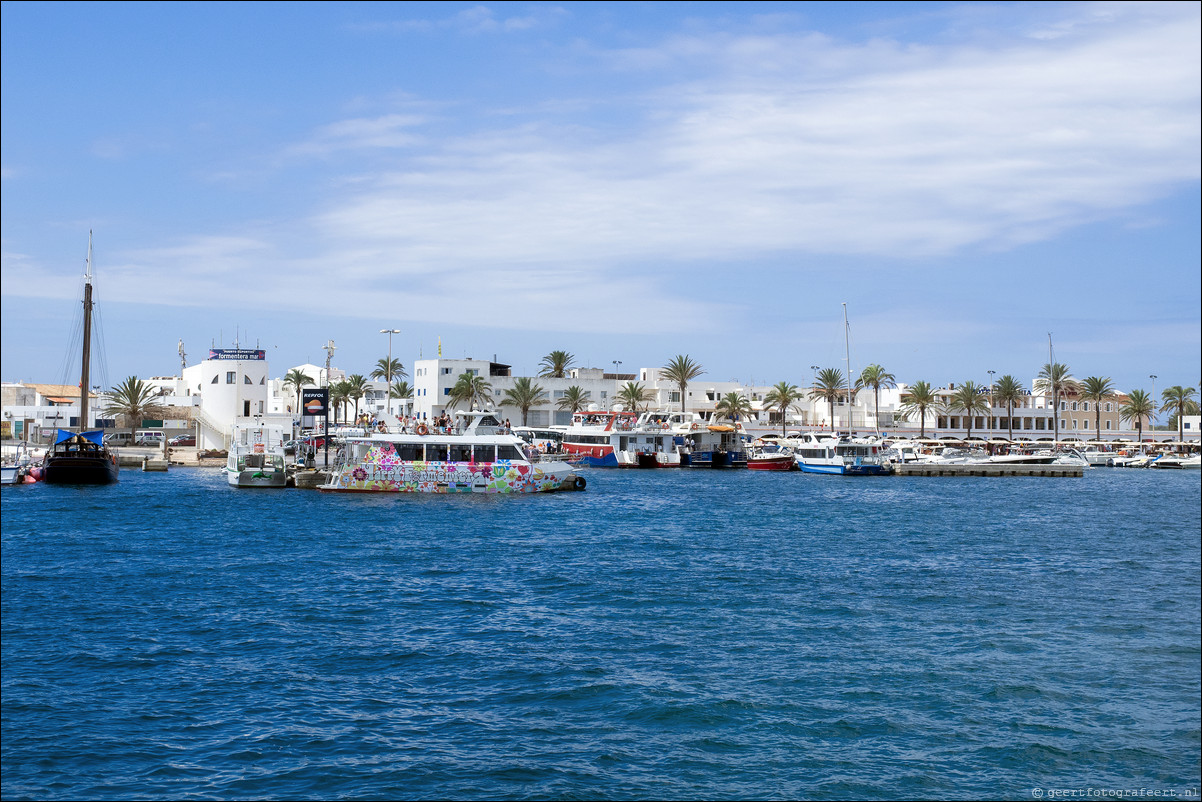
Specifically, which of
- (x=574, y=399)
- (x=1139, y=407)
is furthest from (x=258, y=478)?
(x=1139, y=407)

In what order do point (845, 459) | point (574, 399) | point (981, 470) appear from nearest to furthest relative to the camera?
point (845, 459) < point (981, 470) < point (574, 399)

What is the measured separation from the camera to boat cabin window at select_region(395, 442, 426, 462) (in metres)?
59.8

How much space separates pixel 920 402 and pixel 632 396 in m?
34.8

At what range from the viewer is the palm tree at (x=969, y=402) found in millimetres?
121875

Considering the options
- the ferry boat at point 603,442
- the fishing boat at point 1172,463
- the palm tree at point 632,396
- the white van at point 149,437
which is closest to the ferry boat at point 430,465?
the ferry boat at point 603,442

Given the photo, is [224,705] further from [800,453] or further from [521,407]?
[521,407]

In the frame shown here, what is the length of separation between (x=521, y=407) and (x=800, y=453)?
4011cm

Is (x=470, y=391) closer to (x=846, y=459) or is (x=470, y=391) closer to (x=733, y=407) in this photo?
(x=733, y=407)

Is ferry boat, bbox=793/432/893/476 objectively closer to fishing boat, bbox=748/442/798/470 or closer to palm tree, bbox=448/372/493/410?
fishing boat, bbox=748/442/798/470

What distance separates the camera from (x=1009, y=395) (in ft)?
418

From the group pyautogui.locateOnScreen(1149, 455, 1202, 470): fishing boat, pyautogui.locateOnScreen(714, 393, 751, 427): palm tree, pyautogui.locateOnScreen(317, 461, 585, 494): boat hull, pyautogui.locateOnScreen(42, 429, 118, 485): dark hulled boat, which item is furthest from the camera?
pyautogui.locateOnScreen(714, 393, 751, 427): palm tree

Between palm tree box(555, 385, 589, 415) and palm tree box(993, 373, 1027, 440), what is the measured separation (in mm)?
51559

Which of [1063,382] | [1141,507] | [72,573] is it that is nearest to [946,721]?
[72,573]

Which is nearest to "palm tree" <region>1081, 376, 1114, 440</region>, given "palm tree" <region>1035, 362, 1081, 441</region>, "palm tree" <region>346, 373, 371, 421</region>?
"palm tree" <region>1035, 362, 1081, 441</region>
